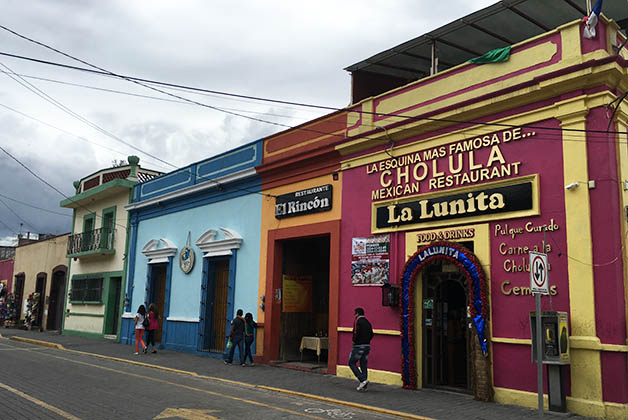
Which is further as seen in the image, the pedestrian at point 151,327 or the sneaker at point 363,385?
the pedestrian at point 151,327

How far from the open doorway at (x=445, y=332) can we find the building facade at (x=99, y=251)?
14.9m

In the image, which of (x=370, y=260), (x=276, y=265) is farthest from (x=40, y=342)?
(x=370, y=260)

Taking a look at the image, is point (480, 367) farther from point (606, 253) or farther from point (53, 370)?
point (53, 370)

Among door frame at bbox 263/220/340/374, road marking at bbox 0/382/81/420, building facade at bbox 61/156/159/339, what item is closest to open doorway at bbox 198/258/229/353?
door frame at bbox 263/220/340/374

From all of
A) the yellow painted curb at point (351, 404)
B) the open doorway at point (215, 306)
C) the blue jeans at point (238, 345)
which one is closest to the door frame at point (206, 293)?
the open doorway at point (215, 306)

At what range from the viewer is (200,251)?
60.4 feet

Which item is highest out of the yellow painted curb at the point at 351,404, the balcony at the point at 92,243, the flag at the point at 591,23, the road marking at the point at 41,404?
the flag at the point at 591,23

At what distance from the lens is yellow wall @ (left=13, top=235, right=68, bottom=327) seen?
96.2ft

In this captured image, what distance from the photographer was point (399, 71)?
16.5 m

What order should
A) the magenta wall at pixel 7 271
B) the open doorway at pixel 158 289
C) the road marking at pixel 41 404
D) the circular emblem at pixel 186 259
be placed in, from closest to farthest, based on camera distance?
the road marking at pixel 41 404, the circular emblem at pixel 186 259, the open doorway at pixel 158 289, the magenta wall at pixel 7 271

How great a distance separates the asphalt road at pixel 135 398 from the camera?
8.16 m

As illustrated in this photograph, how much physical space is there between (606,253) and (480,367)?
290cm

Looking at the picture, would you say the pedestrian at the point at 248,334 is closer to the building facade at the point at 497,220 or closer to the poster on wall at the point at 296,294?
the poster on wall at the point at 296,294

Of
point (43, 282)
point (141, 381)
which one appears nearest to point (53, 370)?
point (141, 381)
